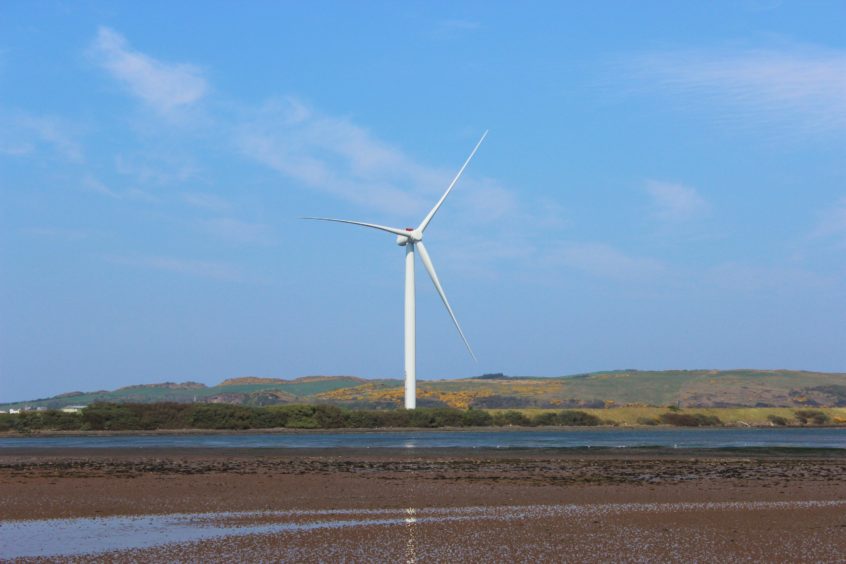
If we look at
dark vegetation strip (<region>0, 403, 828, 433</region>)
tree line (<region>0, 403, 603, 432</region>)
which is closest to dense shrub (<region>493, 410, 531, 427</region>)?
dark vegetation strip (<region>0, 403, 828, 433</region>)

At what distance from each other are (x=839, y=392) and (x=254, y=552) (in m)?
162

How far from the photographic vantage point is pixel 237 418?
99.2 metres

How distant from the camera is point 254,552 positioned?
19.2 m

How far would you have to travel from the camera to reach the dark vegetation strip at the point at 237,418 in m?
96.4

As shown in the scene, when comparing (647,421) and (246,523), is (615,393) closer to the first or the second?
(647,421)

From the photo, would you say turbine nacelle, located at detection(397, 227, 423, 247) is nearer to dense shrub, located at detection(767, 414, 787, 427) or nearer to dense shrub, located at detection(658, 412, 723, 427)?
dense shrub, located at detection(658, 412, 723, 427)

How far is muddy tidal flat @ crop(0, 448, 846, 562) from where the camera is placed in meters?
19.6

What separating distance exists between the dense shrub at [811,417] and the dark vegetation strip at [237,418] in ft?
94.6

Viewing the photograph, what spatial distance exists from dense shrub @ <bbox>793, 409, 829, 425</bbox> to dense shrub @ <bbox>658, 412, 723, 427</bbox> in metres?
12.2

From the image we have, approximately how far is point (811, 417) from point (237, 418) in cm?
6982

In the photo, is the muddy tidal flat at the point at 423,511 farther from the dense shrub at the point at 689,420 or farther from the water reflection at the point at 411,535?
the dense shrub at the point at 689,420

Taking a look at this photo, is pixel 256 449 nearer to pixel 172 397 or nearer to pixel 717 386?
pixel 717 386

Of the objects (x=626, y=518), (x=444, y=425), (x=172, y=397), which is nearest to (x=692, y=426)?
(x=444, y=425)

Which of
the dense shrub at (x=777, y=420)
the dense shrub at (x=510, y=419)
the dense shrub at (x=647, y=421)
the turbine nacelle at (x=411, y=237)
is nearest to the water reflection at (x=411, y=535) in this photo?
the turbine nacelle at (x=411, y=237)
